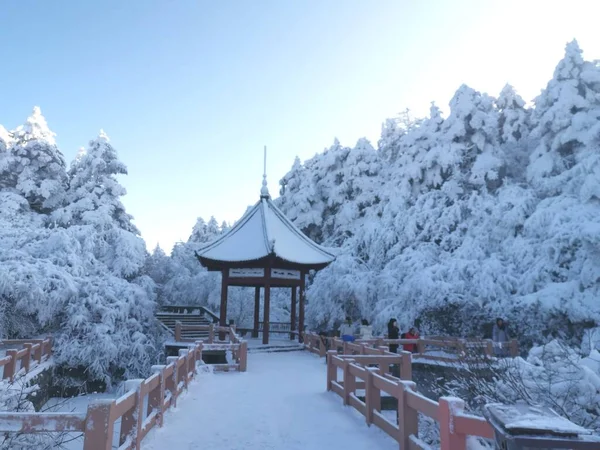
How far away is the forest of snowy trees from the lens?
15.1 metres

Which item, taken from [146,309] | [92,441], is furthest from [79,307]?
[92,441]

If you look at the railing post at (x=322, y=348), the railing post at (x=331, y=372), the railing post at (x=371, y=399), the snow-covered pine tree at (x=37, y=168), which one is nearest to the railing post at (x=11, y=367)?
the railing post at (x=331, y=372)

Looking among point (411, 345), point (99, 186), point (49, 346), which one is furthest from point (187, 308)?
point (411, 345)

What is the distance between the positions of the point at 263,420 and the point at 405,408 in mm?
2506

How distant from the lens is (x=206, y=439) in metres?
5.51

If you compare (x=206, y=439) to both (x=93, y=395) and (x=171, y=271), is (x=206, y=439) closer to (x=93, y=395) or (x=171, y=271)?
(x=93, y=395)

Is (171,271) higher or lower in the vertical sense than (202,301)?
higher

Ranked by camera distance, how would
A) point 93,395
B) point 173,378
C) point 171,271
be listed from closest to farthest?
point 173,378 < point 93,395 < point 171,271

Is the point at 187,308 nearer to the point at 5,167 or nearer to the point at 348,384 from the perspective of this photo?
the point at 5,167

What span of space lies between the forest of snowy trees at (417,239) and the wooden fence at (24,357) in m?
0.62

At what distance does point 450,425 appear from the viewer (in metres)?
3.51

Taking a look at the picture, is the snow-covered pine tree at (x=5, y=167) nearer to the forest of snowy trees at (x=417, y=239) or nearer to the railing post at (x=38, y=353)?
the forest of snowy trees at (x=417, y=239)


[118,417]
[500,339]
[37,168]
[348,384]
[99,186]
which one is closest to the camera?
[118,417]

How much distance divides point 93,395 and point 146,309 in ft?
11.7
